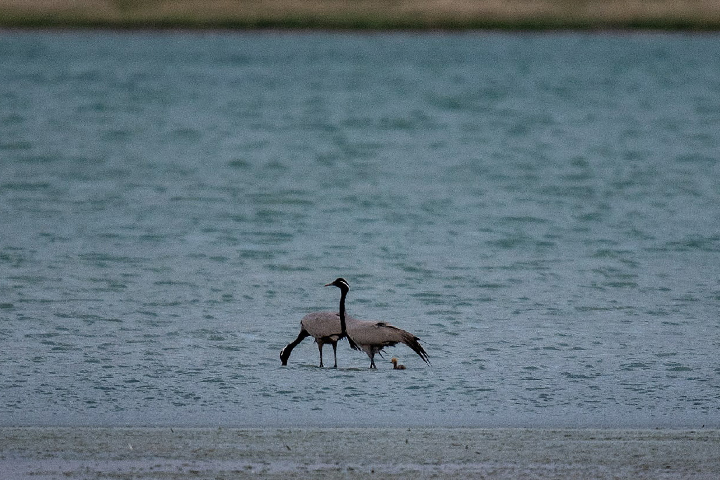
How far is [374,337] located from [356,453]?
218 cm

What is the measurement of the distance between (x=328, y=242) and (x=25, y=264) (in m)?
3.50

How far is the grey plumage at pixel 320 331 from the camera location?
32.1 feet

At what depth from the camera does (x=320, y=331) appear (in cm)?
983

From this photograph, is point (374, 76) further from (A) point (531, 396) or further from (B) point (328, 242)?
(A) point (531, 396)

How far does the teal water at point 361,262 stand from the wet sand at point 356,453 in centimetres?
36

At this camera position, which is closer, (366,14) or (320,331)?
(320,331)

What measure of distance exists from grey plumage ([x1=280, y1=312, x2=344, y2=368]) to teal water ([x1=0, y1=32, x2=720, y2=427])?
13 centimetres

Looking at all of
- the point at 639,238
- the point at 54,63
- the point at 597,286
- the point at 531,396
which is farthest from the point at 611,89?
the point at 531,396

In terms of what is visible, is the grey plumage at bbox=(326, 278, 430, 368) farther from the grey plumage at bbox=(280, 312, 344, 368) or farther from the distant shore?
the distant shore

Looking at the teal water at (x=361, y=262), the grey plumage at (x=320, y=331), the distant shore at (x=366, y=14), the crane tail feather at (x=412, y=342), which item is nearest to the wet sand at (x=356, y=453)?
the teal water at (x=361, y=262)

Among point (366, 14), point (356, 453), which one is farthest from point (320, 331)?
point (366, 14)

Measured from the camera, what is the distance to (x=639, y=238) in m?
16.0

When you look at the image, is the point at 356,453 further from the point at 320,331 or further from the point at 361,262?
Result: the point at 361,262

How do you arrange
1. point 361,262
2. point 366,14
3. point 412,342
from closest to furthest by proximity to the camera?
point 412,342, point 361,262, point 366,14
